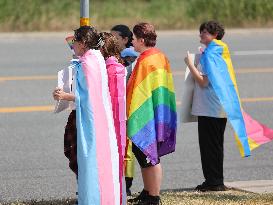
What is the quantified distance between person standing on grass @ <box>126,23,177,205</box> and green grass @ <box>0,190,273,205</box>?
1.48 feet

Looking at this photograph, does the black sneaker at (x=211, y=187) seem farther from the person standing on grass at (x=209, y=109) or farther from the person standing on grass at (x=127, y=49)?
the person standing on grass at (x=127, y=49)

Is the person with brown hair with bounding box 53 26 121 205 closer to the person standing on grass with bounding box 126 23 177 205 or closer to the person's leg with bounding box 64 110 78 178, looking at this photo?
the person's leg with bounding box 64 110 78 178

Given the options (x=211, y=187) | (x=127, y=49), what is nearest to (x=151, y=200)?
(x=211, y=187)

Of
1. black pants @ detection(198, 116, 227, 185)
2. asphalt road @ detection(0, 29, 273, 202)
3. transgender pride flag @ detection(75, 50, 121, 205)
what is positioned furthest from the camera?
asphalt road @ detection(0, 29, 273, 202)

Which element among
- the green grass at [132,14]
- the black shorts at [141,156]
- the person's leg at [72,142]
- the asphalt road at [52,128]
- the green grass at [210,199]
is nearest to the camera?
the person's leg at [72,142]

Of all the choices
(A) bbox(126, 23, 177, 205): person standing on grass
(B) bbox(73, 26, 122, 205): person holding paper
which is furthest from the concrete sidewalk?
(B) bbox(73, 26, 122, 205): person holding paper

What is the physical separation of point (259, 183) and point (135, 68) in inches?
99.1

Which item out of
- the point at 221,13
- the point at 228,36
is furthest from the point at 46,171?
the point at 221,13

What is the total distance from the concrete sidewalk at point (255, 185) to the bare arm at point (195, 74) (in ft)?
3.78

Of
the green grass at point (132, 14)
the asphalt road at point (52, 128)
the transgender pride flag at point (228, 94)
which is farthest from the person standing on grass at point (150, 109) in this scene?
the green grass at point (132, 14)

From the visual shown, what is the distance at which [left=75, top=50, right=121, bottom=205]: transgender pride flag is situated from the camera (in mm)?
7270

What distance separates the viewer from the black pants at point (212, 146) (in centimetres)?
966

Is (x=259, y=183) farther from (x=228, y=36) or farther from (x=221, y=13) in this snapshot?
(x=221, y=13)

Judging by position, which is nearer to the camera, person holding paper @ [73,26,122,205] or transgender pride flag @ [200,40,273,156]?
person holding paper @ [73,26,122,205]
